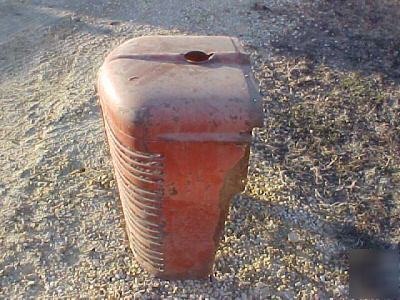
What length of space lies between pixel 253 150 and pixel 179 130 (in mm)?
1798

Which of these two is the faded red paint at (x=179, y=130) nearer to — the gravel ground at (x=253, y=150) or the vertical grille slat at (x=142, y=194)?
the vertical grille slat at (x=142, y=194)

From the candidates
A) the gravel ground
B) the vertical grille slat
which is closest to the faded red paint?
the vertical grille slat

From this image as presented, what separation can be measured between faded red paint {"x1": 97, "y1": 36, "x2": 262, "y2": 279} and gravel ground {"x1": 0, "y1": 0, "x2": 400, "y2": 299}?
59 cm

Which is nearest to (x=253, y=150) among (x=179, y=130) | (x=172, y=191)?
(x=172, y=191)

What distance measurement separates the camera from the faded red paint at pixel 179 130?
227 cm

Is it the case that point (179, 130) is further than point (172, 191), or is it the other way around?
point (172, 191)

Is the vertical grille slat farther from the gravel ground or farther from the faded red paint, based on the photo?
the gravel ground

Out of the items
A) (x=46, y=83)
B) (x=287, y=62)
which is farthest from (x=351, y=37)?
(x=46, y=83)

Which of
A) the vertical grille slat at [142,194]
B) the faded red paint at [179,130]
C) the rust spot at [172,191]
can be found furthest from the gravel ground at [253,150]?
the rust spot at [172,191]

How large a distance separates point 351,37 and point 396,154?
1684 millimetres

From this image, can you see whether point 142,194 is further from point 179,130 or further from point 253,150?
point 253,150

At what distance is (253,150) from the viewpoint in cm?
402

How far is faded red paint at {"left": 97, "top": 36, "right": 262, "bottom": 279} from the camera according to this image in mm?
2273

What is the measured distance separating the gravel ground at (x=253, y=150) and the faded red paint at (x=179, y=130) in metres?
0.59
